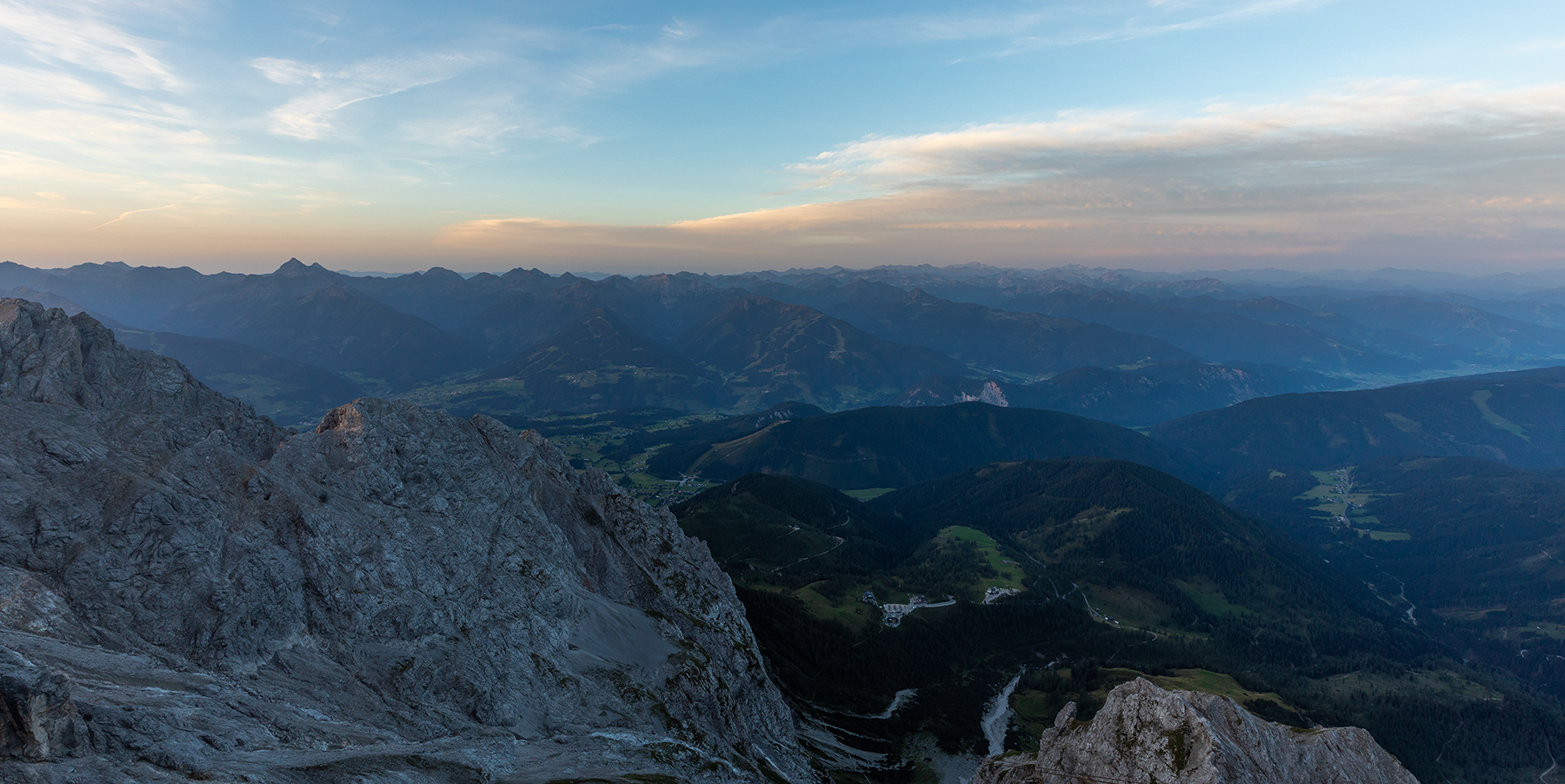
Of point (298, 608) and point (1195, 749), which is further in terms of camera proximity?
point (1195, 749)

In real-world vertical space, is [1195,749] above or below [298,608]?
below

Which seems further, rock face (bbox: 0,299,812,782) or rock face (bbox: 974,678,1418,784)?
rock face (bbox: 974,678,1418,784)

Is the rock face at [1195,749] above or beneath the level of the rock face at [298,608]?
beneath

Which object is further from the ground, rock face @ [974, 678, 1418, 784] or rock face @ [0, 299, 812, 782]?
rock face @ [0, 299, 812, 782]

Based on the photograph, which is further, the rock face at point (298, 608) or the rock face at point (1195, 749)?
the rock face at point (1195, 749)
